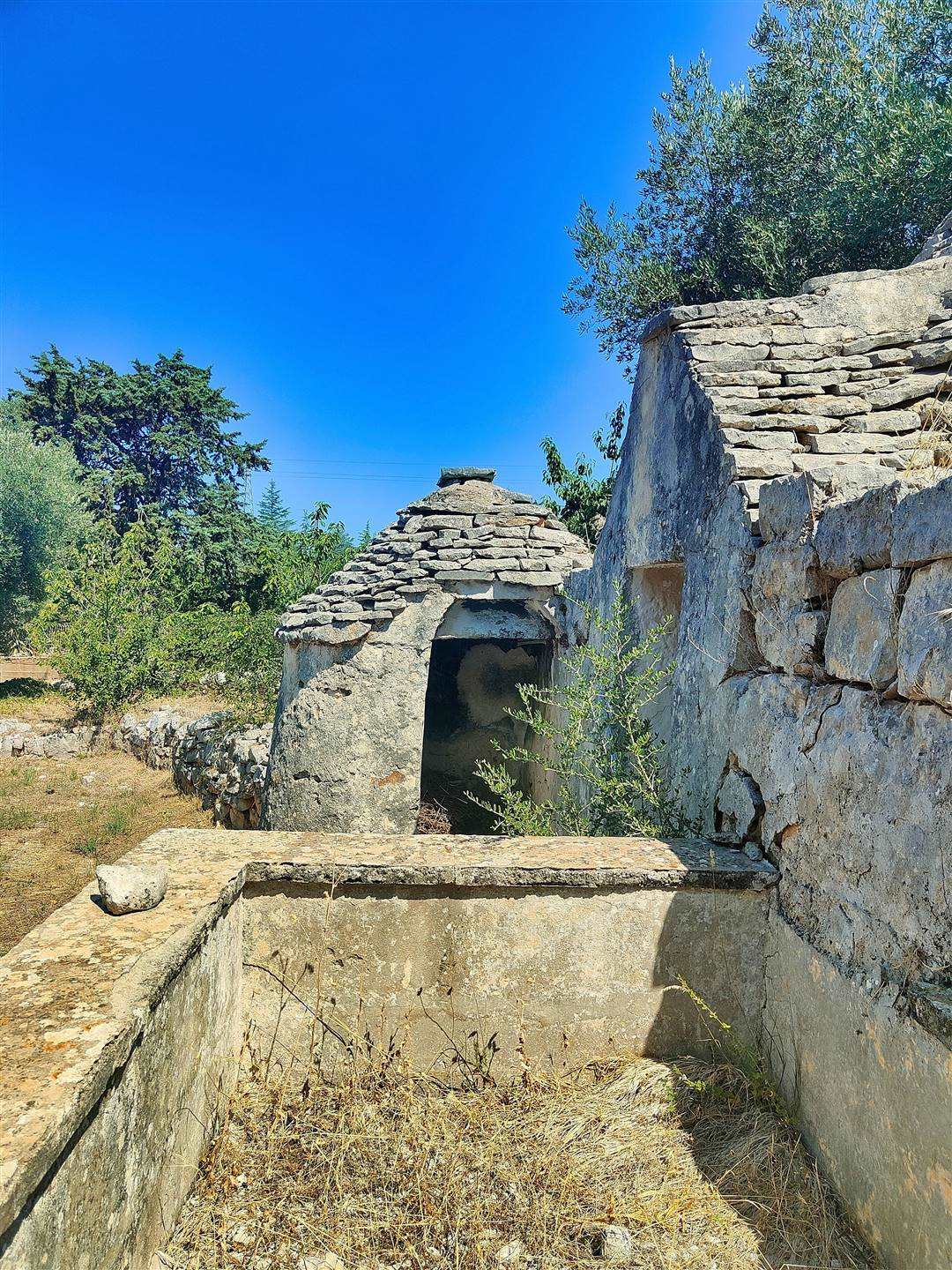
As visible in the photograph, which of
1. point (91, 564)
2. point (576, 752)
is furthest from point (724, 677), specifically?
point (91, 564)

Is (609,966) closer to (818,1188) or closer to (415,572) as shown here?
(818,1188)

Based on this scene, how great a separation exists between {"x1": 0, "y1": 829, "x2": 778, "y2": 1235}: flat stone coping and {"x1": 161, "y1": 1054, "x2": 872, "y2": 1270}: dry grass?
64 centimetres

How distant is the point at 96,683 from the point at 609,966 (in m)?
12.3

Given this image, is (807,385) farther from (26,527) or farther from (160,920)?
(26,527)

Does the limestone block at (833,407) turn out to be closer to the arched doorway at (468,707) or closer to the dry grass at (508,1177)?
the dry grass at (508,1177)

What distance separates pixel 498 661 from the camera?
31.2 feet

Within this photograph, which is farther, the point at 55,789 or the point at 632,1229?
the point at 55,789

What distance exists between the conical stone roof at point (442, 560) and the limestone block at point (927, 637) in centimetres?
491


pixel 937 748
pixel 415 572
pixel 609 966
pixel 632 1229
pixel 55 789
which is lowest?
pixel 55 789

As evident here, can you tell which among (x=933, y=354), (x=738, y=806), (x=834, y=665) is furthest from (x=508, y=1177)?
(x=933, y=354)

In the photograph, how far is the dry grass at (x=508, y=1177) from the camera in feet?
6.51

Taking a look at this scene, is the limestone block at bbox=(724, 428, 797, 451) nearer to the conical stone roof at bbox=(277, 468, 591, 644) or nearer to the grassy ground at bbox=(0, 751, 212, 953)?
the conical stone roof at bbox=(277, 468, 591, 644)

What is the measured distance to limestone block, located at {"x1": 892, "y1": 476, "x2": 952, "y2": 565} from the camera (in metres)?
1.91

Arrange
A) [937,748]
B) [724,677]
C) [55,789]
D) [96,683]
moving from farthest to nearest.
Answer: [96,683] → [55,789] → [724,677] → [937,748]
